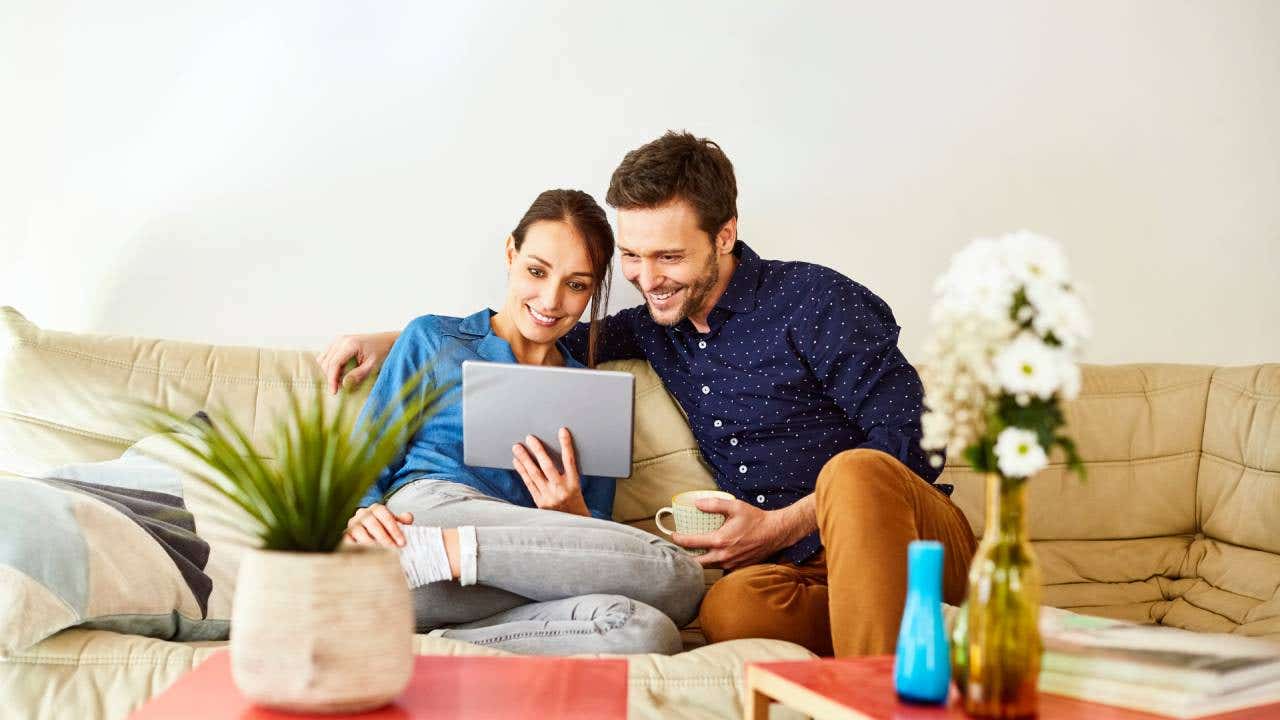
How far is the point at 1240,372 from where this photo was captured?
2.41 metres

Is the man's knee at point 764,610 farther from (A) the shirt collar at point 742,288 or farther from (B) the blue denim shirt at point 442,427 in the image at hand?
(A) the shirt collar at point 742,288

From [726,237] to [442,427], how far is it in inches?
27.0

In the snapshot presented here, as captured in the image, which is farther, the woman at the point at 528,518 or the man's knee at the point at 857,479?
the woman at the point at 528,518

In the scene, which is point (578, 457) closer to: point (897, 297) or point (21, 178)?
point (897, 297)

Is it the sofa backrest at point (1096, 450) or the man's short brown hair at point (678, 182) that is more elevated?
the man's short brown hair at point (678, 182)

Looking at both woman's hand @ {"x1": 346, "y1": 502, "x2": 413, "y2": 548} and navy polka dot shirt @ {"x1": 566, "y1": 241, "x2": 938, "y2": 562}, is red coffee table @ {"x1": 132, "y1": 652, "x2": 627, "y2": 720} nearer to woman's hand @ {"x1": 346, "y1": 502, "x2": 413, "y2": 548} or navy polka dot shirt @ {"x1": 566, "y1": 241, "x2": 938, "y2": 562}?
woman's hand @ {"x1": 346, "y1": 502, "x2": 413, "y2": 548}

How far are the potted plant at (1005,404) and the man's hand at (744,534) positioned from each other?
3.25 ft

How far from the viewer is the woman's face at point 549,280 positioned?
2.23 m

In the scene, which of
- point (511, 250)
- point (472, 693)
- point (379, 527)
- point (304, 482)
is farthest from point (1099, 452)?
point (304, 482)

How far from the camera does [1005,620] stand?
0.98 meters

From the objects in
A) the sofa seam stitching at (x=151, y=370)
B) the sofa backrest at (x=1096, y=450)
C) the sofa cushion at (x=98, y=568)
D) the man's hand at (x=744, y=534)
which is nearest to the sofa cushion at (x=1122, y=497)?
the sofa backrest at (x=1096, y=450)

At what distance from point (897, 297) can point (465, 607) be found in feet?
4.81

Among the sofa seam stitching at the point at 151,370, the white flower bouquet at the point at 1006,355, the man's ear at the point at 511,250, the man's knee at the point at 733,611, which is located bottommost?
the man's knee at the point at 733,611

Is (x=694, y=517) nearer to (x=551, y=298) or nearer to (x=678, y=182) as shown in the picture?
(x=551, y=298)
